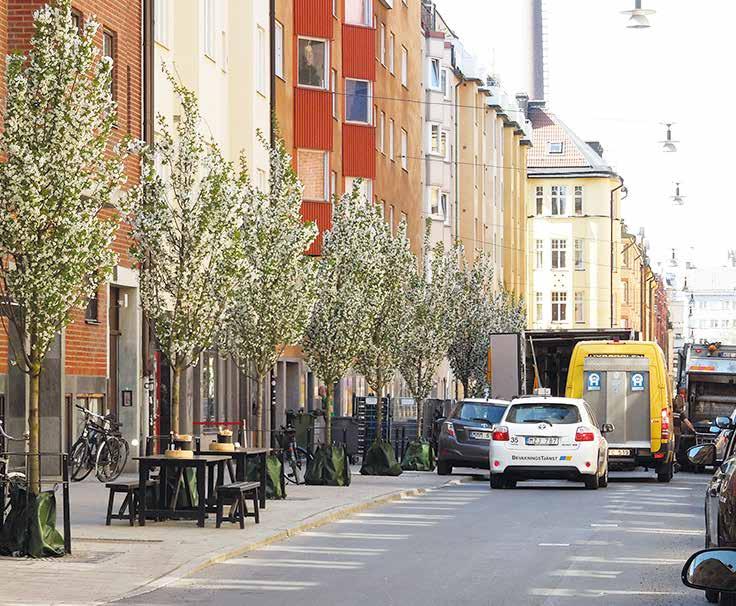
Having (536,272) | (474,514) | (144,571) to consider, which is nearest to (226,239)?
(474,514)

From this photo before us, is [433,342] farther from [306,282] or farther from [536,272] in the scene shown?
[536,272]

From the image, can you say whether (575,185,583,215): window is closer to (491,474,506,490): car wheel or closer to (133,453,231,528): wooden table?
(491,474,506,490): car wheel

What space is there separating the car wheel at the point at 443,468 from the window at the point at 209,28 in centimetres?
1013

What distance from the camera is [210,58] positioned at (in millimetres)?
40250

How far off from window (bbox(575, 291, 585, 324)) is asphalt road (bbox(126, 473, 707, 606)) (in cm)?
9269

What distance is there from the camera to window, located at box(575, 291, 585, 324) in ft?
391

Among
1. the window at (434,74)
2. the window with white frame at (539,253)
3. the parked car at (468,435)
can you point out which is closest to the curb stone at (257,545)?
the parked car at (468,435)

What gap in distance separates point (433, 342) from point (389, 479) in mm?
12962

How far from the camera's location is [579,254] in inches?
4769

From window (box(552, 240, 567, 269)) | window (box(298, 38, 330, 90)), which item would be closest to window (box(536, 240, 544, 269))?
window (box(552, 240, 567, 269))

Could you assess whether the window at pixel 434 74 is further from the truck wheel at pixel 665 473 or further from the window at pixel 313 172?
the truck wheel at pixel 665 473

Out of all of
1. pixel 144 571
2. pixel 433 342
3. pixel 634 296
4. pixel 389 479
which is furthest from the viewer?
pixel 634 296

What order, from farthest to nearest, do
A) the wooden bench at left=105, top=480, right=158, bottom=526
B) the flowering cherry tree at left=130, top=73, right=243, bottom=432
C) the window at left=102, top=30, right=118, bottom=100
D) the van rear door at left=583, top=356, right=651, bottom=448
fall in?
the van rear door at left=583, top=356, right=651, bottom=448, the window at left=102, top=30, right=118, bottom=100, the flowering cherry tree at left=130, top=73, right=243, bottom=432, the wooden bench at left=105, top=480, right=158, bottom=526

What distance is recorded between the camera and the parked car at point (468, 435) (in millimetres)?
36656
